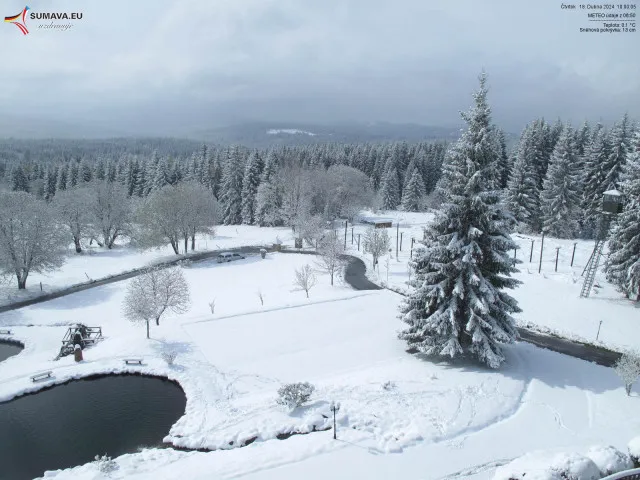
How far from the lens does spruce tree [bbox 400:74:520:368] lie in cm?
2035

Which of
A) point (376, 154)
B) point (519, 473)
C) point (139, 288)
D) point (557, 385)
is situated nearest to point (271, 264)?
point (139, 288)

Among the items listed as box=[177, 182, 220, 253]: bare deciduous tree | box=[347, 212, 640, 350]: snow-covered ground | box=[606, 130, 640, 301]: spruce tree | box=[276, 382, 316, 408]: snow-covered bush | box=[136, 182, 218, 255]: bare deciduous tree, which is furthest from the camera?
box=[177, 182, 220, 253]: bare deciduous tree

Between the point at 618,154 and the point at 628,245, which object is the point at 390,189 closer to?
the point at 618,154

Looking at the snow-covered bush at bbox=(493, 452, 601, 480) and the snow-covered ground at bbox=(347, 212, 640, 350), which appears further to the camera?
the snow-covered ground at bbox=(347, 212, 640, 350)

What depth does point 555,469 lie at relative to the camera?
11.0 m

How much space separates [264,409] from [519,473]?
34.3 feet

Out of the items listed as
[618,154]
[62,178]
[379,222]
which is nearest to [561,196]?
[618,154]

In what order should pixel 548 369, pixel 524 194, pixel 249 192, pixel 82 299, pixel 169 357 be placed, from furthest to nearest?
pixel 249 192 < pixel 524 194 < pixel 82 299 < pixel 169 357 < pixel 548 369

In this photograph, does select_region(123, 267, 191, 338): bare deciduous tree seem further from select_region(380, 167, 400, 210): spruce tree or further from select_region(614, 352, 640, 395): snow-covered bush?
select_region(380, 167, 400, 210): spruce tree

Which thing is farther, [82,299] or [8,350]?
[82,299]

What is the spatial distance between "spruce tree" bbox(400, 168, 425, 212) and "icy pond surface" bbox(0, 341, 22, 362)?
72.1 m

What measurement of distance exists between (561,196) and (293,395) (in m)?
48.6

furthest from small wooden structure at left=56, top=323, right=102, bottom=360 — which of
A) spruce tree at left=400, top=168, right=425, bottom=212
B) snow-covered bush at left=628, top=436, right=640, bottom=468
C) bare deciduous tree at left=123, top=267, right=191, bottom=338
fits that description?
spruce tree at left=400, top=168, right=425, bottom=212

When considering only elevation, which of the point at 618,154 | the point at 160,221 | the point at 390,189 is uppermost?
the point at 618,154
